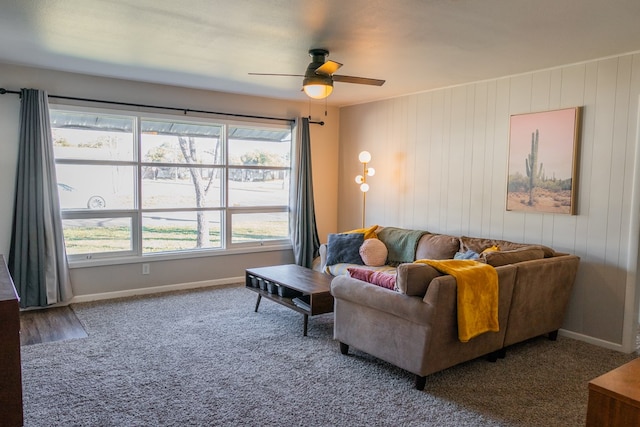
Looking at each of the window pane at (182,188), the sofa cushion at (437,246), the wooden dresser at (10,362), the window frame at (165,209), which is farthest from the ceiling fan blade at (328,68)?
the window pane at (182,188)

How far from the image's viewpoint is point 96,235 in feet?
16.8

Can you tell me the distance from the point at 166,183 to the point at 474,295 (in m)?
3.95

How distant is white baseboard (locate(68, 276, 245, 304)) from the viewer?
16.5 ft

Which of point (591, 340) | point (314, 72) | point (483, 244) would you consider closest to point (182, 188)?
point (314, 72)

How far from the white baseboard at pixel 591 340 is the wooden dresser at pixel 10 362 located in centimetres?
420

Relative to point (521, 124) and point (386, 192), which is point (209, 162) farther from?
point (521, 124)

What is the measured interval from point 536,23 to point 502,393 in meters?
2.46

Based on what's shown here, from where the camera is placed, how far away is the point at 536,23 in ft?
9.93

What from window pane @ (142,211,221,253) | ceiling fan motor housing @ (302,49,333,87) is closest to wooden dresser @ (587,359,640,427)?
ceiling fan motor housing @ (302,49,333,87)

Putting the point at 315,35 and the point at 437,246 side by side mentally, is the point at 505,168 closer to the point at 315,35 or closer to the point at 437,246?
the point at 437,246

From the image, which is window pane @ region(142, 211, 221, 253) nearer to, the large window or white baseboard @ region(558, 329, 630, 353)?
the large window

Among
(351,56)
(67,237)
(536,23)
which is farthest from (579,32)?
(67,237)

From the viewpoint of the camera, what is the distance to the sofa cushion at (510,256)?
3459 millimetres

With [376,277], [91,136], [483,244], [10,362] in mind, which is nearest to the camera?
[10,362]
